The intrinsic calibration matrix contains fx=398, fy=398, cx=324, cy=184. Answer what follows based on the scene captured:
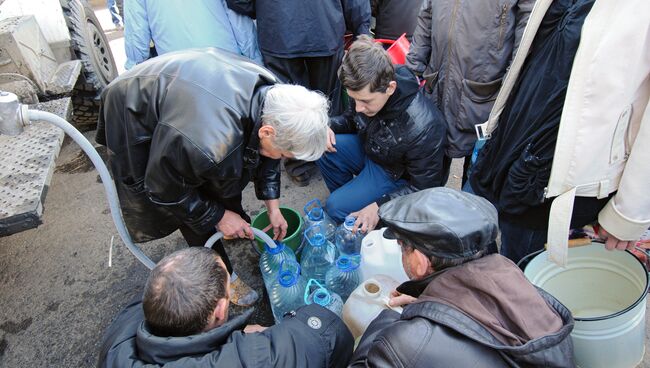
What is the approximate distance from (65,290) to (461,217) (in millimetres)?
2893

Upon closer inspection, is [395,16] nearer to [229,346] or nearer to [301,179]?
[301,179]

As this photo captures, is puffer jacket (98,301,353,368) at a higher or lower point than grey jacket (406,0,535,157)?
lower

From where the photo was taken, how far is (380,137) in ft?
8.74

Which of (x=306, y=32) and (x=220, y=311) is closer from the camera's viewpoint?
(x=220, y=311)

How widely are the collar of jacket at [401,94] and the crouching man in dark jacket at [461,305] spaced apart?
3.93 ft

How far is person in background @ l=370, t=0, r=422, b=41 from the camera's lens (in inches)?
146

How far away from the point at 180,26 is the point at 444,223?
9.07 ft

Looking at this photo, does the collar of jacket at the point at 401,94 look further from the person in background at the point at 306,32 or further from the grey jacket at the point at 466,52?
the person in background at the point at 306,32

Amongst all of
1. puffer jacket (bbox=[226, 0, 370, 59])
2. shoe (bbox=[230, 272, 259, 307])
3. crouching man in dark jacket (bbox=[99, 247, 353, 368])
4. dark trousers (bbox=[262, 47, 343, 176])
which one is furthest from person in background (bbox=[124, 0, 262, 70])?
crouching man in dark jacket (bbox=[99, 247, 353, 368])

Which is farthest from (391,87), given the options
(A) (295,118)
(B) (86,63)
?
(B) (86,63)

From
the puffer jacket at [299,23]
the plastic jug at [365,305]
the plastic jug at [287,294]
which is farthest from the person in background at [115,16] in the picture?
the plastic jug at [365,305]

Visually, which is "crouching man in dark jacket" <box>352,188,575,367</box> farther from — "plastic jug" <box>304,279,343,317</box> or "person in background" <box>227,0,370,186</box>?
"person in background" <box>227,0,370,186</box>

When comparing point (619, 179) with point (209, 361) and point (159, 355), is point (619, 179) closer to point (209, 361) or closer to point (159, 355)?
point (209, 361)

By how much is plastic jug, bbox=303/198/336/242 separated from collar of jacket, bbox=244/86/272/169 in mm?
849
